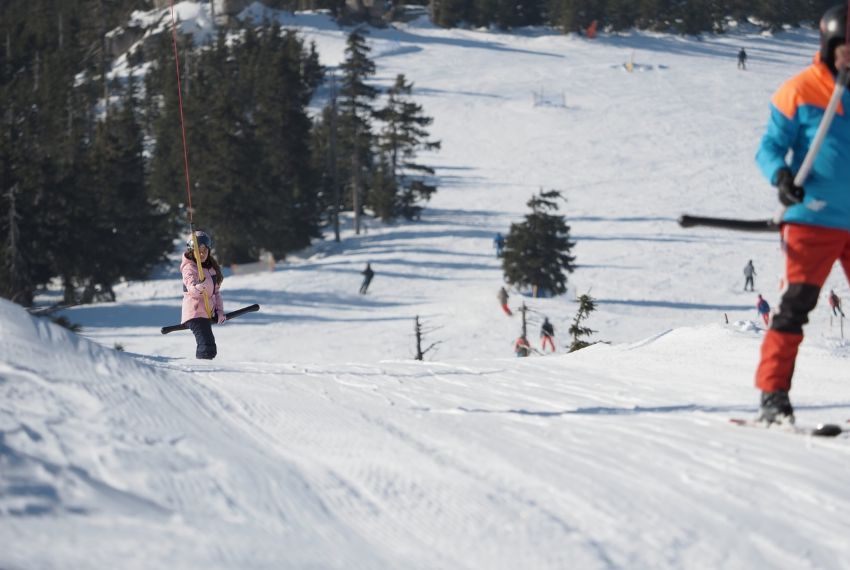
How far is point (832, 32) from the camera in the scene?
5.07 metres

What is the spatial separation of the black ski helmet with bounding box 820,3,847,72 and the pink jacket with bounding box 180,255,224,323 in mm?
6804

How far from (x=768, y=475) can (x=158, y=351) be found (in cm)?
2242

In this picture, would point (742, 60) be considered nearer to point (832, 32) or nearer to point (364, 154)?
point (364, 154)

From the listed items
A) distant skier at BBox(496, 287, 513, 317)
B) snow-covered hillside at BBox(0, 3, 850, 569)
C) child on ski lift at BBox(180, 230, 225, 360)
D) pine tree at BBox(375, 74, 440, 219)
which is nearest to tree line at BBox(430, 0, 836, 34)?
pine tree at BBox(375, 74, 440, 219)

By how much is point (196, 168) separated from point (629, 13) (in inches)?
2560

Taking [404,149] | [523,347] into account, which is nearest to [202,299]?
[523,347]

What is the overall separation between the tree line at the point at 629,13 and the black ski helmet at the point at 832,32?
3898 inches

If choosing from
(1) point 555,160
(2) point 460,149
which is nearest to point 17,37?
(2) point 460,149

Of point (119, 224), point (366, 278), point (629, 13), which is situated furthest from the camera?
point (629, 13)

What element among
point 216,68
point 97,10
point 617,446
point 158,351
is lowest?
point 158,351

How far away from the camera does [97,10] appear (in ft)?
336

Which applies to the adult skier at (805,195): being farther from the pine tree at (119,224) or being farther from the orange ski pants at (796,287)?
the pine tree at (119,224)

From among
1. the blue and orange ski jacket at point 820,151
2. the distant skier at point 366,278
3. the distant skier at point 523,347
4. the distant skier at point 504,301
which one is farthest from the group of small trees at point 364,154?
the blue and orange ski jacket at point 820,151

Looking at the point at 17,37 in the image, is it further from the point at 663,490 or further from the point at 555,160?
the point at 663,490
